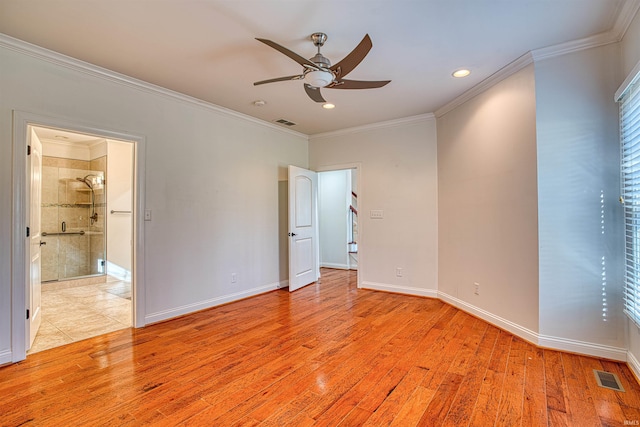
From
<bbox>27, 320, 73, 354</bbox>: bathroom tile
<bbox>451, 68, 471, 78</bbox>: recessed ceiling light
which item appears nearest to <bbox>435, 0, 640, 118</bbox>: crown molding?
<bbox>451, 68, 471, 78</bbox>: recessed ceiling light

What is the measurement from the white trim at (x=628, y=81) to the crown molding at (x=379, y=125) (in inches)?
83.8

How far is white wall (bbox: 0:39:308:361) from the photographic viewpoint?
2486 millimetres

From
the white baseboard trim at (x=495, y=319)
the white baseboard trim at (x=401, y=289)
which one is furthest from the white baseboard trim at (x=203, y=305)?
the white baseboard trim at (x=495, y=319)

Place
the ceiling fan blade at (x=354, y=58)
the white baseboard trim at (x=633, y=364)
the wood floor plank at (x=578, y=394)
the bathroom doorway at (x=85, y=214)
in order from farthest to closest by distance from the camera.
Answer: the bathroom doorway at (x=85, y=214) → the white baseboard trim at (x=633, y=364) → the ceiling fan blade at (x=354, y=58) → the wood floor plank at (x=578, y=394)

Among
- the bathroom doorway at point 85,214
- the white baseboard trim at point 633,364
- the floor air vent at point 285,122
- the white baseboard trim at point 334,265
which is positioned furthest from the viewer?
the white baseboard trim at point 334,265

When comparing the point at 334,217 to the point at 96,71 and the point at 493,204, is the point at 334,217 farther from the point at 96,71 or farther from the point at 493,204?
the point at 96,71

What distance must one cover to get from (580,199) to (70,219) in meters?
7.68

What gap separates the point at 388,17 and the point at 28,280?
11.7ft

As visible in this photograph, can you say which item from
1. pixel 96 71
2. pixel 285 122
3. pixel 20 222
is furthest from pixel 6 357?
pixel 285 122

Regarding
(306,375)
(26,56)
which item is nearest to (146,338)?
(306,375)

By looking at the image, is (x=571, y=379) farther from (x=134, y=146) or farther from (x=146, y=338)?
(x=134, y=146)

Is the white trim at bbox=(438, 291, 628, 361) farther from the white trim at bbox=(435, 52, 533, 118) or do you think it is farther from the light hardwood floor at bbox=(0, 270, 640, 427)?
the white trim at bbox=(435, 52, 533, 118)

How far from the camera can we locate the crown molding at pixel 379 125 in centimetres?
437

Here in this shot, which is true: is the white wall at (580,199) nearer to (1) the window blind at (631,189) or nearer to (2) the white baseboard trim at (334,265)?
(1) the window blind at (631,189)
